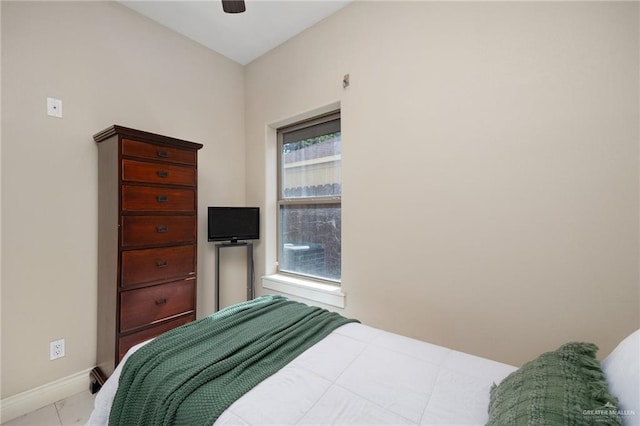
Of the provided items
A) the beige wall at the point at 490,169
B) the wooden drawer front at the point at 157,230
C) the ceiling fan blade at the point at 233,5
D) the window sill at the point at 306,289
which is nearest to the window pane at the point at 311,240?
the window sill at the point at 306,289

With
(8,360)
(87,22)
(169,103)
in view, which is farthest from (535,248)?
(87,22)

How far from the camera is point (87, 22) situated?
1.95 metres

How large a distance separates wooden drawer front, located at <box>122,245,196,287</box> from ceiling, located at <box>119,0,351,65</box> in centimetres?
193

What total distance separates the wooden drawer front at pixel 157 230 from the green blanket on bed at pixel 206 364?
82cm

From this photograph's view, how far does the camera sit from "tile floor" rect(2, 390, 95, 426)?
5.24 feet

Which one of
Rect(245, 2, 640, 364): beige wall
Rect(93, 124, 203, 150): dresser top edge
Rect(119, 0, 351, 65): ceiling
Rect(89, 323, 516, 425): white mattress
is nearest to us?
Rect(89, 323, 516, 425): white mattress

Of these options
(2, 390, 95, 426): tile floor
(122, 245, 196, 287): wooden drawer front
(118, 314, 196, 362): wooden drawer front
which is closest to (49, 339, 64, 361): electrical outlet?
(2, 390, 95, 426): tile floor

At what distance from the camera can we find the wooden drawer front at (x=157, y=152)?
1775 mm

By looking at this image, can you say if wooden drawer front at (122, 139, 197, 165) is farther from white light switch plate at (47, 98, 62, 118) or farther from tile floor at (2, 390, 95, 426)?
tile floor at (2, 390, 95, 426)

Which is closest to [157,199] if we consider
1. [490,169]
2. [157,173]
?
[157,173]

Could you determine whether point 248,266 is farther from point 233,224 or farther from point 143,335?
point 143,335

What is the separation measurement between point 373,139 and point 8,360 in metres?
2.77

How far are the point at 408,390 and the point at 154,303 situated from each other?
→ 1.76 metres

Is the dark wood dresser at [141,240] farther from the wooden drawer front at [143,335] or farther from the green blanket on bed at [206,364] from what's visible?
the green blanket on bed at [206,364]
